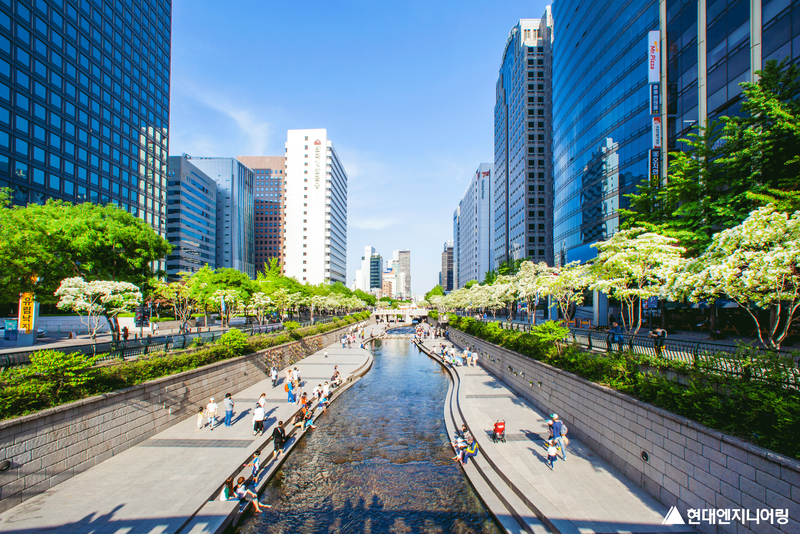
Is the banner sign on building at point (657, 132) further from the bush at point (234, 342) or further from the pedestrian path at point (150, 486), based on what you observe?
the bush at point (234, 342)

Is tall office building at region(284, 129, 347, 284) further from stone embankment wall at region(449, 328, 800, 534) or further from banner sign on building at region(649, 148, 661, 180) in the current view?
stone embankment wall at region(449, 328, 800, 534)

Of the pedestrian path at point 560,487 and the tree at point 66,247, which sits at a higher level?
the tree at point 66,247

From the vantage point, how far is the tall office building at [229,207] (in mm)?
136500

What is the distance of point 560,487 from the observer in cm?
1143

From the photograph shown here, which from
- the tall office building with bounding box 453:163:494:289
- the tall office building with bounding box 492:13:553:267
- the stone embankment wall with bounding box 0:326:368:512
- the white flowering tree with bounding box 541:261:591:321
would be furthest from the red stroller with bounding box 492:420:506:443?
the tall office building with bounding box 453:163:494:289

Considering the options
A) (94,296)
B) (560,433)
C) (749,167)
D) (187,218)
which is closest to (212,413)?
(94,296)

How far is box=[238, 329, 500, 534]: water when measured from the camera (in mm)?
11156

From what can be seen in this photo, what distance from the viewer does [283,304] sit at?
53.7 metres

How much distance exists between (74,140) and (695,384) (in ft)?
256

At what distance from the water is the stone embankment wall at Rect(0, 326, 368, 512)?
665cm

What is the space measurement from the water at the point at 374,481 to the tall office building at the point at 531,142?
7050 cm

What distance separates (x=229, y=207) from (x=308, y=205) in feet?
107

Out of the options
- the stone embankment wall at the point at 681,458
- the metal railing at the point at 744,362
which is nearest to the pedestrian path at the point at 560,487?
the stone embankment wall at the point at 681,458

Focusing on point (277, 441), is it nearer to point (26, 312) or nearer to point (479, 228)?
point (26, 312)
